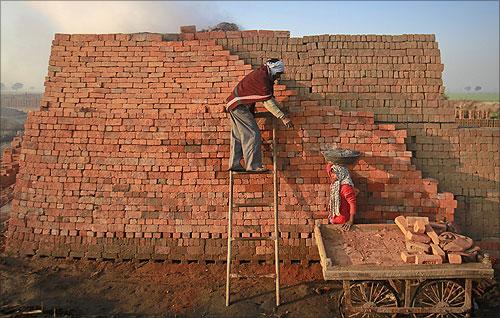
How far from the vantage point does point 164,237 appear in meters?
4.91

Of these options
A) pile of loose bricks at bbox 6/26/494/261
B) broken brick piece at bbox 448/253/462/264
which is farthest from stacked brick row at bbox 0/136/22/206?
broken brick piece at bbox 448/253/462/264

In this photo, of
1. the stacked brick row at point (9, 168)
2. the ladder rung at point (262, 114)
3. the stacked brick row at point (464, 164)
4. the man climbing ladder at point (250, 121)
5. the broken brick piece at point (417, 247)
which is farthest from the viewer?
the stacked brick row at point (9, 168)

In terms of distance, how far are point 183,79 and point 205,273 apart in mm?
2816

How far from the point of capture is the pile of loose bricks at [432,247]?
3.48 meters

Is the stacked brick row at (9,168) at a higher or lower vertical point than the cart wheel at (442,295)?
higher

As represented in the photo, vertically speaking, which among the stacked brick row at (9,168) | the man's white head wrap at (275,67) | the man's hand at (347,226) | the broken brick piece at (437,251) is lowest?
the broken brick piece at (437,251)

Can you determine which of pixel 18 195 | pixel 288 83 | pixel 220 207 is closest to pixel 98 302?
pixel 220 207

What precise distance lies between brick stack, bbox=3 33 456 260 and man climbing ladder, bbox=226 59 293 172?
0.38m

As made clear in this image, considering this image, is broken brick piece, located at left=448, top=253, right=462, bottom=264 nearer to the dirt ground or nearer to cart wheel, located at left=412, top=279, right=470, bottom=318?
cart wheel, located at left=412, top=279, right=470, bottom=318

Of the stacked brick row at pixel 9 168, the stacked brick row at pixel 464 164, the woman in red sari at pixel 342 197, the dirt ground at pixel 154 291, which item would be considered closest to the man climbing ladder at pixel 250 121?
the dirt ground at pixel 154 291

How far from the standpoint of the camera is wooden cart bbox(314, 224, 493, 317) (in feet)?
11.3

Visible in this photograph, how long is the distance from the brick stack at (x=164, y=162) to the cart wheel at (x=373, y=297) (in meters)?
1.14

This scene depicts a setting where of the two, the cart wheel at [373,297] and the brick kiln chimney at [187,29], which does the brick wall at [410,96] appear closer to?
the brick kiln chimney at [187,29]

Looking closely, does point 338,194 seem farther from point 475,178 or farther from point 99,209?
point 99,209
